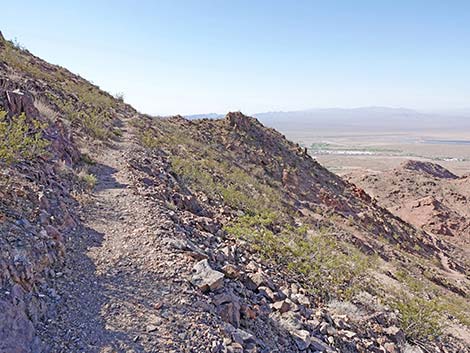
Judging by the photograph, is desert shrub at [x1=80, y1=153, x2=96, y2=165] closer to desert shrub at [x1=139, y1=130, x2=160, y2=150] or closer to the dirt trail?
the dirt trail

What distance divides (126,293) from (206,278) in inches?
34.7

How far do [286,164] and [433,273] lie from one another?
30.4ft

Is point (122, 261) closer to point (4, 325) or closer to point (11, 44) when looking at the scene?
point (4, 325)

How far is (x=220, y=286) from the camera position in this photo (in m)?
4.62

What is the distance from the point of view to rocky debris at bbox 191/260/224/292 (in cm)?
448

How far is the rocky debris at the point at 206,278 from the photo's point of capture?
14.7 feet

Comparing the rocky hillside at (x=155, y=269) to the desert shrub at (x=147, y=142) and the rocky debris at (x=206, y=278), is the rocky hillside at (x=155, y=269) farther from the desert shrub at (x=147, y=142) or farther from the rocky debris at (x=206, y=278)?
the desert shrub at (x=147, y=142)

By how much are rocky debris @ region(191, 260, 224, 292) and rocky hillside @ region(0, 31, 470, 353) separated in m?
0.01

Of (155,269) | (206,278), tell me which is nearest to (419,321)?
(206,278)

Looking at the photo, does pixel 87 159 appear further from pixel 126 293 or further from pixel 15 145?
pixel 126 293

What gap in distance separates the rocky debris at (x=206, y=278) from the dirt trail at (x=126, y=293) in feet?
0.37

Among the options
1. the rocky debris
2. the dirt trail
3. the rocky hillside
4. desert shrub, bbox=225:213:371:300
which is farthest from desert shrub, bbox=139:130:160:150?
the rocky debris

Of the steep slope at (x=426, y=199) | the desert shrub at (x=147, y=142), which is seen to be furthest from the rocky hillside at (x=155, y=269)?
the steep slope at (x=426, y=199)

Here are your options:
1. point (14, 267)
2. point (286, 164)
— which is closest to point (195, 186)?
point (14, 267)
